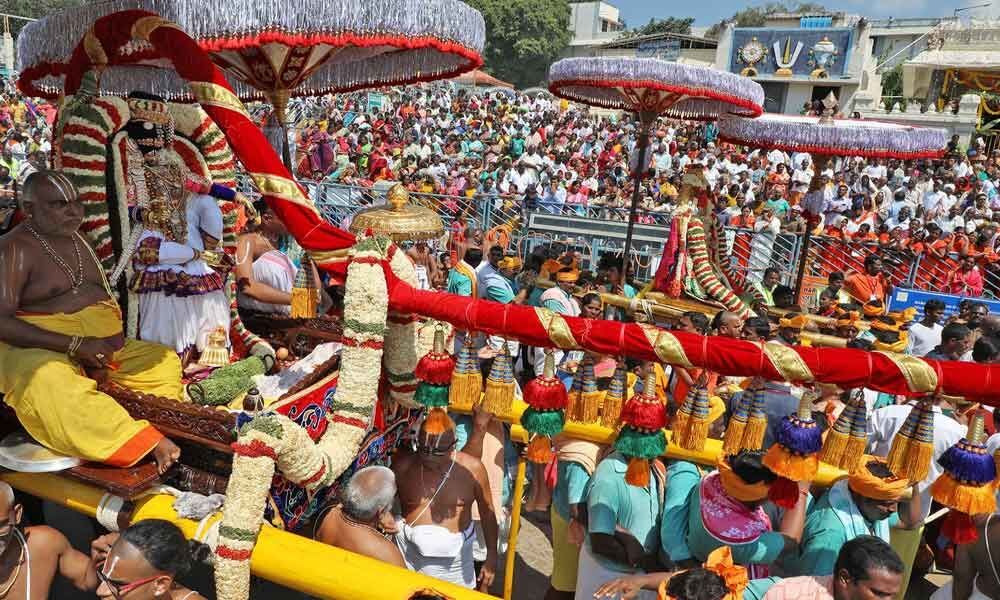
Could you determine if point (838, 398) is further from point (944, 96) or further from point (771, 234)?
point (944, 96)

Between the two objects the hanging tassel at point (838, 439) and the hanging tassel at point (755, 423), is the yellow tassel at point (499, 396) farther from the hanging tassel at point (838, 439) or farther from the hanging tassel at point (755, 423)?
the hanging tassel at point (838, 439)

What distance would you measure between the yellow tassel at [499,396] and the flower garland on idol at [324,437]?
1.73 ft

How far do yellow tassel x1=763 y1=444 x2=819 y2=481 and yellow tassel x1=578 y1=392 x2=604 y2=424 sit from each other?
2.03ft

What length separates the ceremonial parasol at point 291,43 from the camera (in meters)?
2.67

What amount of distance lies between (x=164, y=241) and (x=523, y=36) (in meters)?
50.3

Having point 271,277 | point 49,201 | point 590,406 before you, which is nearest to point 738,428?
point 590,406

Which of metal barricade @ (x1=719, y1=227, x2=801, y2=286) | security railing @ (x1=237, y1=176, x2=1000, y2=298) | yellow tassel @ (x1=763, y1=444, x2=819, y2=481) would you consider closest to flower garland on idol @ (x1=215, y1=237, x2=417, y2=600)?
yellow tassel @ (x1=763, y1=444, x2=819, y2=481)

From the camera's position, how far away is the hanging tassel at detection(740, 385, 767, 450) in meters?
2.40

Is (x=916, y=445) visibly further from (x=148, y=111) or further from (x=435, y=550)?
(x=148, y=111)

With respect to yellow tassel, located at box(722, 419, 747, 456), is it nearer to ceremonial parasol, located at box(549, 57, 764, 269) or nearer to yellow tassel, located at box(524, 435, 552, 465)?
yellow tassel, located at box(524, 435, 552, 465)

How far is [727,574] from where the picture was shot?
2322 mm

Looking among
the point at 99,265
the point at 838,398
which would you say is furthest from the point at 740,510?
the point at 99,265

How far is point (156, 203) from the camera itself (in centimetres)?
391

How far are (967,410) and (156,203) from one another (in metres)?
4.80
